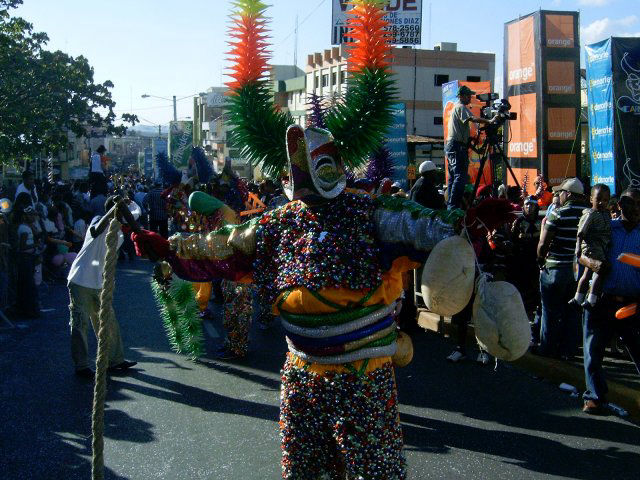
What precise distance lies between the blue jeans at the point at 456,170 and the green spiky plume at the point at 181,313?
2.78 m

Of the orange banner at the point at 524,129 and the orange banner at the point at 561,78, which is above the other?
the orange banner at the point at 561,78

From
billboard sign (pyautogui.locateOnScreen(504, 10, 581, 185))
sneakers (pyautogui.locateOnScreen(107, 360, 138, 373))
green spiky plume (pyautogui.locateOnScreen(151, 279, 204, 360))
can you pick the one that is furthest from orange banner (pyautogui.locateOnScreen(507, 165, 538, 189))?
sneakers (pyautogui.locateOnScreen(107, 360, 138, 373))

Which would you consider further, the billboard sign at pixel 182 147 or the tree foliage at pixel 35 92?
the billboard sign at pixel 182 147

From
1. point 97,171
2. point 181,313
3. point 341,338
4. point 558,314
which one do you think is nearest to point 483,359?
point 558,314

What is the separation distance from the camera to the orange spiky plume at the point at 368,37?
388cm

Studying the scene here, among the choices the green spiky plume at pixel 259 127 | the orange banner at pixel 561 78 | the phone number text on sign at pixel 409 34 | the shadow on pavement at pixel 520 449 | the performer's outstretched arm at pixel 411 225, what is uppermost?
the phone number text on sign at pixel 409 34

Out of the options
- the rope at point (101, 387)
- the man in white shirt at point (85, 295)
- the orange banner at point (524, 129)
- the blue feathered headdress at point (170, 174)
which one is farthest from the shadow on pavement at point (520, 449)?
the orange banner at point (524, 129)

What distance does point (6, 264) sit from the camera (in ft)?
33.4

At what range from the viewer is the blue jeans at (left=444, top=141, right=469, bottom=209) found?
7426 millimetres

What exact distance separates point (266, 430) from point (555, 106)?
1045 centimetres

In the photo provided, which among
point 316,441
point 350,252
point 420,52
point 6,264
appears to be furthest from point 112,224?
point 420,52

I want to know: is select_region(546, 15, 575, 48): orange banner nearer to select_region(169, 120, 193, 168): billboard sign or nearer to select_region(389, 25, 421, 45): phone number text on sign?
select_region(169, 120, 193, 168): billboard sign

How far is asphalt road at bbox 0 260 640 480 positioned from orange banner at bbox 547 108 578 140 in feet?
23.6

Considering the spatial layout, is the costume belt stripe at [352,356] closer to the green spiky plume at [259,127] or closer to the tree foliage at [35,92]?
the green spiky plume at [259,127]
